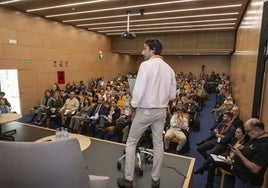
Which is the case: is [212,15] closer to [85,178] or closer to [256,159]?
[256,159]

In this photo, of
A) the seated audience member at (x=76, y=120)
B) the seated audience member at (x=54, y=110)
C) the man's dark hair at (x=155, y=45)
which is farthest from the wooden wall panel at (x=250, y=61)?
the seated audience member at (x=54, y=110)

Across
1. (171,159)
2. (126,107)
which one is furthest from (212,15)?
(171,159)

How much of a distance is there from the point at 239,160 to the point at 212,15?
630cm

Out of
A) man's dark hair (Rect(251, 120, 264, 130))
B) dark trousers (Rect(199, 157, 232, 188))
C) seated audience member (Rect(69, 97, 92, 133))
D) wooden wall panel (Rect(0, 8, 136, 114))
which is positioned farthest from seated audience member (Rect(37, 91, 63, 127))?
man's dark hair (Rect(251, 120, 264, 130))

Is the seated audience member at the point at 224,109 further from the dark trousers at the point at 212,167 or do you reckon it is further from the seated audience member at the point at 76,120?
the seated audience member at the point at 76,120

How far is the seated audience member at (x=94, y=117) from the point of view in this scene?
4.78 metres

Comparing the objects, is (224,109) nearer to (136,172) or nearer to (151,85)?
(136,172)

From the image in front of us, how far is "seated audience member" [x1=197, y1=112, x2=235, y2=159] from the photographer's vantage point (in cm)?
314

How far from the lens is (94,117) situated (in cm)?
485

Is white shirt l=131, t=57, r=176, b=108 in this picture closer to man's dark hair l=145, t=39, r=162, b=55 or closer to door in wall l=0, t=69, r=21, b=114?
man's dark hair l=145, t=39, r=162, b=55

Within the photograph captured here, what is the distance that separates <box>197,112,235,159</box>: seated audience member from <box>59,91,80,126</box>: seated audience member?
3618 mm

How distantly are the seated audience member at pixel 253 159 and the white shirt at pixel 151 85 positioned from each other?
3.75ft

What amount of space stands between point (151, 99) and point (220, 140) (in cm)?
214

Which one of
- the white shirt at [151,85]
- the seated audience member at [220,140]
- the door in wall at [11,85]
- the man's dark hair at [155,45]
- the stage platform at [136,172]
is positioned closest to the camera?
the white shirt at [151,85]
